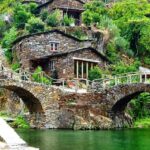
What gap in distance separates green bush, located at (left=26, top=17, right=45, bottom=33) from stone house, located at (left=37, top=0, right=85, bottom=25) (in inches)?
284

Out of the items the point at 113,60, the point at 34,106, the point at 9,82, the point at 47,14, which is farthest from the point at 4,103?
the point at 47,14

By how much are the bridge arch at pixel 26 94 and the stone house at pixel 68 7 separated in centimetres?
2469

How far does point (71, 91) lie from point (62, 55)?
30.2ft

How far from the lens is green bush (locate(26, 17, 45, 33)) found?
197 ft

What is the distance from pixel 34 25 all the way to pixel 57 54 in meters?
9.39

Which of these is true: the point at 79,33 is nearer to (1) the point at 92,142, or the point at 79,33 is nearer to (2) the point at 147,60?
(2) the point at 147,60

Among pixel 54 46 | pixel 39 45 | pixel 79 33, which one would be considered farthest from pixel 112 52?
pixel 39 45

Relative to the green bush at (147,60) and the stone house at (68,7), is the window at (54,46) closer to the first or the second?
A: the green bush at (147,60)

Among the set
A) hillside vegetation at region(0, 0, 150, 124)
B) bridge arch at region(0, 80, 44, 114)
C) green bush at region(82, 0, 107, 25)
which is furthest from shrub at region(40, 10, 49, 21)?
bridge arch at region(0, 80, 44, 114)

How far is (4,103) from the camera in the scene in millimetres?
49719

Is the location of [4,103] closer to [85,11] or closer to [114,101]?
[114,101]

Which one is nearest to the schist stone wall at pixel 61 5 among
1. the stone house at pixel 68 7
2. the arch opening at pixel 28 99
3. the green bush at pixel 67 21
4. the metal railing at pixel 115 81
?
the stone house at pixel 68 7

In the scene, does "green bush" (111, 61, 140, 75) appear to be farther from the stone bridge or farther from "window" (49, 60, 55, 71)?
the stone bridge

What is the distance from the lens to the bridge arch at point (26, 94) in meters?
A: 40.9
